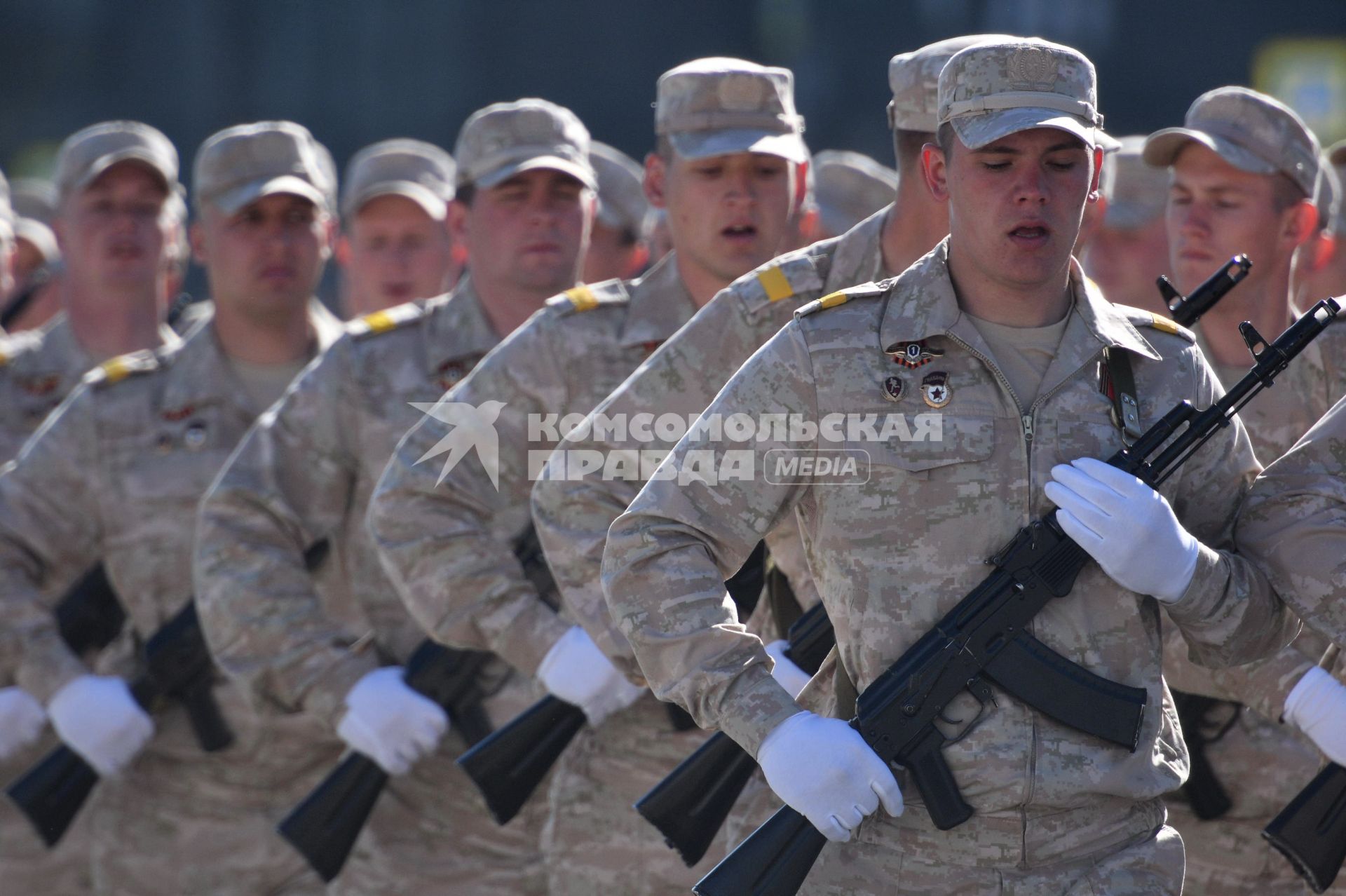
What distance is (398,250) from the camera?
29.6ft

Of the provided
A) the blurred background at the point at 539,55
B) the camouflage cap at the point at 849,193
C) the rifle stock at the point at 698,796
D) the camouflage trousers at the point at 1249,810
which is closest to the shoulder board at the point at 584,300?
the rifle stock at the point at 698,796

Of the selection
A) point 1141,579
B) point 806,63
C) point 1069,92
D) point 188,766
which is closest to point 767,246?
point 1069,92

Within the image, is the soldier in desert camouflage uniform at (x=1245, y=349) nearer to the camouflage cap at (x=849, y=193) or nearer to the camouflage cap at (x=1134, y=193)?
the camouflage cap at (x=1134, y=193)

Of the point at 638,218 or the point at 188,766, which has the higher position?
the point at 638,218

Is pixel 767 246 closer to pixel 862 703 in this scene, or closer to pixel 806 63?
pixel 862 703

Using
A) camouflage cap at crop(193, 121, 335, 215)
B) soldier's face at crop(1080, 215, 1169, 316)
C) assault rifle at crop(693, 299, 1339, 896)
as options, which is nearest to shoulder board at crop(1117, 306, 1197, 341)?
assault rifle at crop(693, 299, 1339, 896)

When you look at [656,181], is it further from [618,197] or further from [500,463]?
[618,197]

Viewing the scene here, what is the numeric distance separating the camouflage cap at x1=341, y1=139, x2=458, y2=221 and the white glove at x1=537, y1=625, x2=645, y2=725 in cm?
429

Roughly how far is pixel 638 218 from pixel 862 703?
5233mm

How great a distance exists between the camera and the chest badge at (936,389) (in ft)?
11.7

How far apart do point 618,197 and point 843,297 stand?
485 centimetres

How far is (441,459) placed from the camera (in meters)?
5.21

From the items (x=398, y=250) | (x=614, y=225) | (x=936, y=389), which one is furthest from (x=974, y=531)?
(x=398, y=250)

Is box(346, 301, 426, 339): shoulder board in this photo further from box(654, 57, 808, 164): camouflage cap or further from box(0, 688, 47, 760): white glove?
box(0, 688, 47, 760): white glove
